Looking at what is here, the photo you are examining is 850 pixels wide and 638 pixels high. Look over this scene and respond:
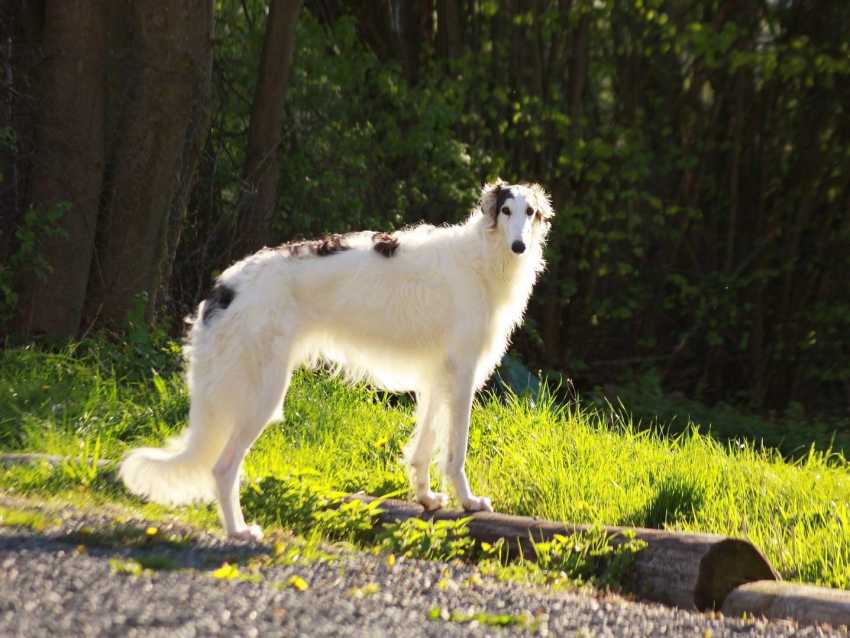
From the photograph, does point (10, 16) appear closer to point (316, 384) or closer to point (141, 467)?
point (316, 384)

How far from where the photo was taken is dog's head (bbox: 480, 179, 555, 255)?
6.30 metres

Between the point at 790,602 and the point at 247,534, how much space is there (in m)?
2.40

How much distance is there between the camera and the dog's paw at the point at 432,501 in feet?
21.0

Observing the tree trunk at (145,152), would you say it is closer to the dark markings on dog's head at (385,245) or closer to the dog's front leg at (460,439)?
the dark markings on dog's head at (385,245)

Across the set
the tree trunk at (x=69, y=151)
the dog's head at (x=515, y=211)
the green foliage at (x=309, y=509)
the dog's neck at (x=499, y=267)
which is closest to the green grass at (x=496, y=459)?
the green foliage at (x=309, y=509)

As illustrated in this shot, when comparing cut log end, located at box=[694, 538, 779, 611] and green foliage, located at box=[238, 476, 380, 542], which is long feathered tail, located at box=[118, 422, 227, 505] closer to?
green foliage, located at box=[238, 476, 380, 542]

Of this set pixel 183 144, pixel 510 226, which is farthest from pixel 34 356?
pixel 510 226

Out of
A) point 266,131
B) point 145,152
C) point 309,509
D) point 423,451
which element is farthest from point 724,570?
point 266,131

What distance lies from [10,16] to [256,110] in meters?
2.42

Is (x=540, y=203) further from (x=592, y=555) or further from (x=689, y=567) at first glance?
(x=689, y=567)

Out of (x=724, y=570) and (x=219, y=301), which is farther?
(x=219, y=301)

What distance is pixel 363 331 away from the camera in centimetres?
615

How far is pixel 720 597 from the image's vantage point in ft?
18.2

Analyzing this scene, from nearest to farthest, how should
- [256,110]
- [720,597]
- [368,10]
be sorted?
[720,597]
[256,110]
[368,10]
